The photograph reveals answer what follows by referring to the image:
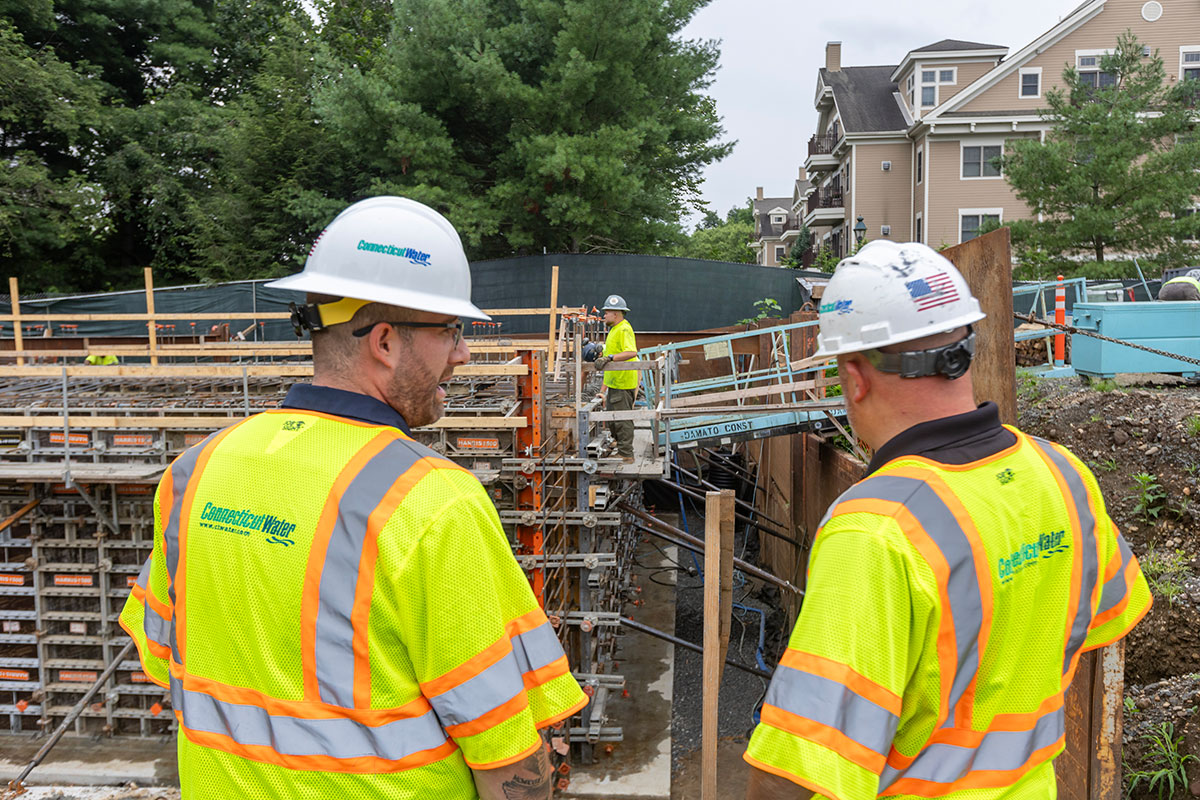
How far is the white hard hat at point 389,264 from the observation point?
214 cm

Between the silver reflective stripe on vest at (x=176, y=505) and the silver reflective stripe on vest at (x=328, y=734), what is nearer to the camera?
the silver reflective stripe on vest at (x=328, y=734)

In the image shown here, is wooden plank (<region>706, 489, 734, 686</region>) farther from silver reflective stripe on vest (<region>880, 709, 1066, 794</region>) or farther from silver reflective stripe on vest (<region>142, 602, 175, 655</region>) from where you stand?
silver reflective stripe on vest (<region>142, 602, 175, 655</region>)

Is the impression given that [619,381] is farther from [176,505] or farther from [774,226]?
[774,226]

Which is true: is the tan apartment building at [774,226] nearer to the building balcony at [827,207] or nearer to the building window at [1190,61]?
the building balcony at [827,207]

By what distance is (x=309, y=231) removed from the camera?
82.2ft

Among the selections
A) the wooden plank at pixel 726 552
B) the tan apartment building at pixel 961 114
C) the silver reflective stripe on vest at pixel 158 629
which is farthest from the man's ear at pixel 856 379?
the tan apartment building at pixel 961 114

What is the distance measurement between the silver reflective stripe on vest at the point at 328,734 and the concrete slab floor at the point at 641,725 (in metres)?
6.25

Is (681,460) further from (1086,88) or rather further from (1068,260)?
(1086,88)

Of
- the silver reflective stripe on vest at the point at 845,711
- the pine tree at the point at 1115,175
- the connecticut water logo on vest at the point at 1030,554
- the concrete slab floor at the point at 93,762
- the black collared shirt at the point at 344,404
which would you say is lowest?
the concrete slab floor at the point at 93,762

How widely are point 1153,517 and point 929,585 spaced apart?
7.16m

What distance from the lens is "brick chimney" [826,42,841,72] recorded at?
148ft

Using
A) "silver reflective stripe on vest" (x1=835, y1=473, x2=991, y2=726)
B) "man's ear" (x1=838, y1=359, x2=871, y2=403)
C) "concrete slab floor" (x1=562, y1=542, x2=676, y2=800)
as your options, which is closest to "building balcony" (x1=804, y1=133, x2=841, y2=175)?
"concrete slab floor" (x1=562, y1=542, x2=676, y2=800)

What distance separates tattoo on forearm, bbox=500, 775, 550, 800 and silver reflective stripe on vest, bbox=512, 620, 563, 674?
9.7 inches

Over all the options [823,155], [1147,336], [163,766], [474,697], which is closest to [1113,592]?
[474,697]
